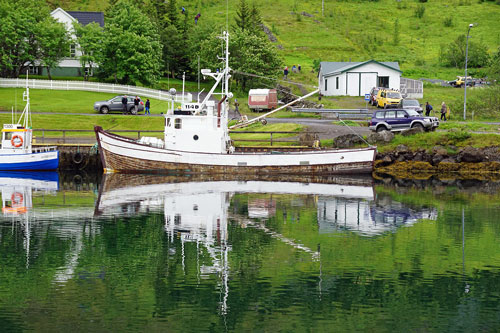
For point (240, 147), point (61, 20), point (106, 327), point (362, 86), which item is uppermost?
point (61, 20)

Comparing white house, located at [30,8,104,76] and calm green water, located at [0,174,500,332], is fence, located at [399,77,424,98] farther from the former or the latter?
calm green water, located at [0,174,500,332]

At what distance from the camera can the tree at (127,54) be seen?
81125 mm

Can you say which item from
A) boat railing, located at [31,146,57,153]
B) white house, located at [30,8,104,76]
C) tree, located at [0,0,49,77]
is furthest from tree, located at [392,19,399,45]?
boat railing, located at [31,146,57,153]

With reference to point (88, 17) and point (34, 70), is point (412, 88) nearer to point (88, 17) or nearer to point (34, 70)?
point (88, 17)

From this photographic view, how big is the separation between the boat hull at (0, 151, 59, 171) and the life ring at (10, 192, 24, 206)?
11.5m

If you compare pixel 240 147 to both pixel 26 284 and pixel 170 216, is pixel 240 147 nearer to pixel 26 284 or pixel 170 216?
pixel 170 216

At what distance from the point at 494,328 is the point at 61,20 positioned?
79491 millimetres

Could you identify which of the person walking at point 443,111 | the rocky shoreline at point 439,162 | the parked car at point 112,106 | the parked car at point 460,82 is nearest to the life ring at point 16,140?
the parked car at point 112,106

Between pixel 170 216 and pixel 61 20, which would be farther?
pixel 61 20

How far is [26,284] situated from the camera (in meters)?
20.8

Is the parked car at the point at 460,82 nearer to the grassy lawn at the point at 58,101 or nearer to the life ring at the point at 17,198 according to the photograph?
the grassy lawn at the point at 58,101

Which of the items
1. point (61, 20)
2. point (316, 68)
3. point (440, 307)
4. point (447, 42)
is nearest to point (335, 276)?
point (440, 307)

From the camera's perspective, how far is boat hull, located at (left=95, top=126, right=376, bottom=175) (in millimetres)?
48969

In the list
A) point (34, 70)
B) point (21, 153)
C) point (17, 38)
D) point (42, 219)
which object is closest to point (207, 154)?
point (21, 153)
